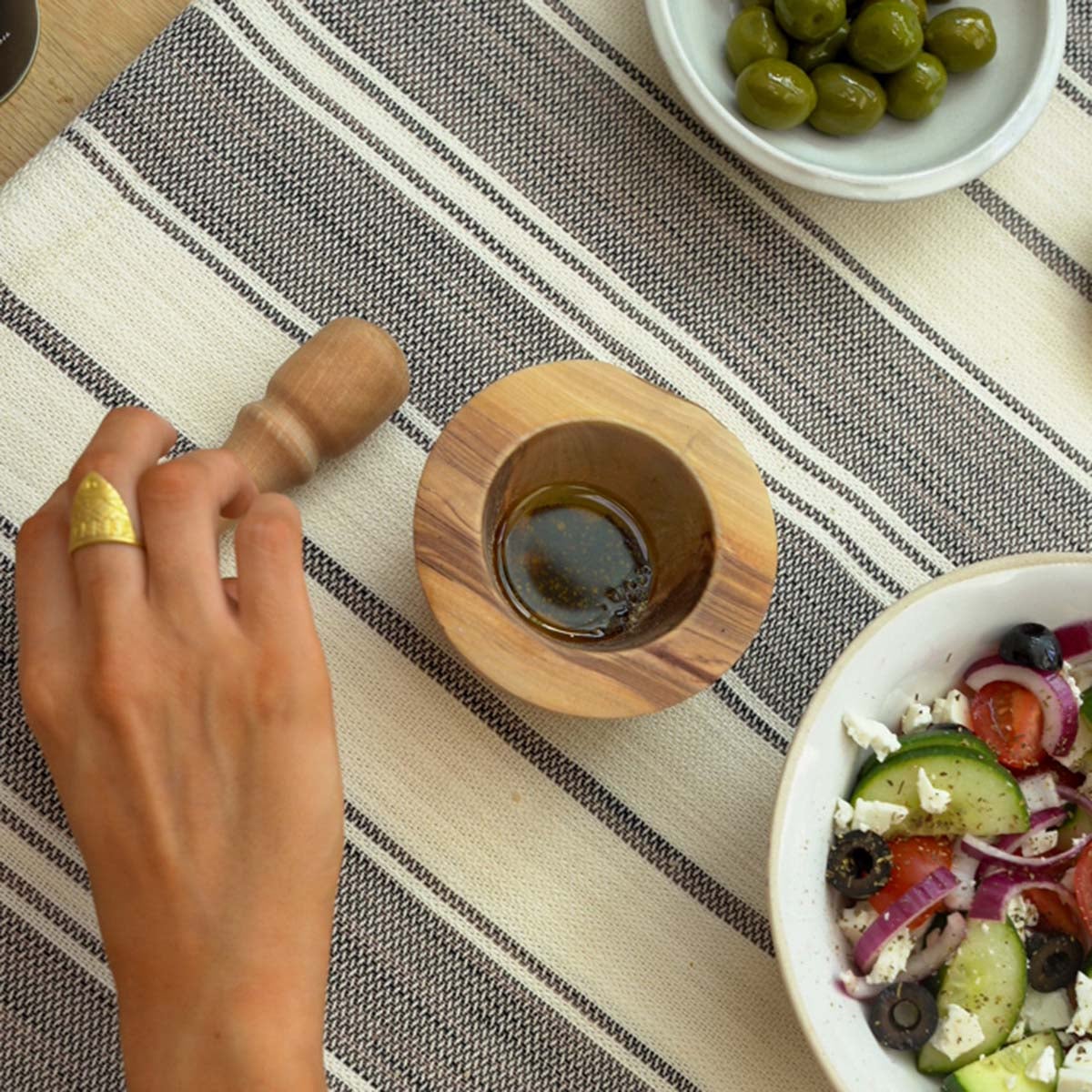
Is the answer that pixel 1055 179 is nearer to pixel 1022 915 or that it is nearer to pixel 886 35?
pixel 886 35

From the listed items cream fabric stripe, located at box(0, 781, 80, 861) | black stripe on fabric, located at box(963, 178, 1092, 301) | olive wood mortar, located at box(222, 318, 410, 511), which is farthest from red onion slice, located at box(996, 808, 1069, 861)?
cream fabric stripe, located at box(0, 781, 80, 861)

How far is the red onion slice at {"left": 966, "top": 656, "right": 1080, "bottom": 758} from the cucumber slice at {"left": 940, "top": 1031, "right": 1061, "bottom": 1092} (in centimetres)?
18

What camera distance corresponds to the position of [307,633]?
26.6 inches

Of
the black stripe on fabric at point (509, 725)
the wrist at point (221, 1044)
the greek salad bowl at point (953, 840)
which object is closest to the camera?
the wrist at point (221, 1044)

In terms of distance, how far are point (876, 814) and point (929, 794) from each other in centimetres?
3

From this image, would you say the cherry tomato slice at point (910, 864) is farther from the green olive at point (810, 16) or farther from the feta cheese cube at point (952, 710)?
the green olive at point (810, 16)

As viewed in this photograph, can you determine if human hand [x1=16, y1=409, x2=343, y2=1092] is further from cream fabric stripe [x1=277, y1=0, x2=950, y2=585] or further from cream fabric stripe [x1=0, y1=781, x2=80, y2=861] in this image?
cream fabric stripe [x1=277, y1=0, x2=950, y2=585]

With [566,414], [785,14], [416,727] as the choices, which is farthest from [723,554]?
[785,14]

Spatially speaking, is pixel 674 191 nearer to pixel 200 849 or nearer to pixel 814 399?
pixel 814 399

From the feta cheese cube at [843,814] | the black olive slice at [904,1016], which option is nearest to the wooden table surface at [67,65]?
the feta cheese cube at [843,814]

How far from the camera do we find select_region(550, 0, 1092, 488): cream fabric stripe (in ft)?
3.08

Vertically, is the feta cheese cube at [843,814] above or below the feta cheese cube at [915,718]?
below

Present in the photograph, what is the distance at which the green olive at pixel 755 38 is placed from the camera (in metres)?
0.87

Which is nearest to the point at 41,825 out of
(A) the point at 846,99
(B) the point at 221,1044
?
(B) the point at 221,1044
